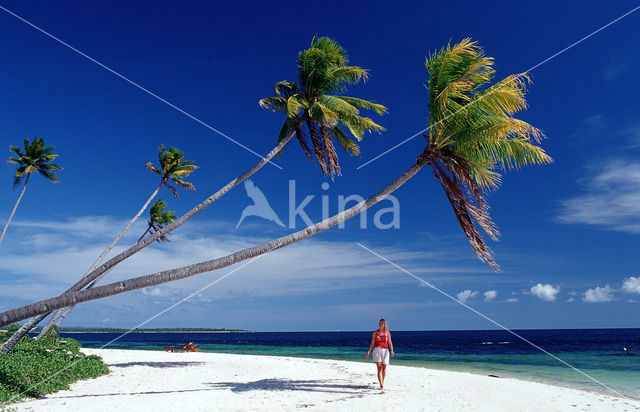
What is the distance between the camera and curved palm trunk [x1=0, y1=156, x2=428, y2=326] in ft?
17.9

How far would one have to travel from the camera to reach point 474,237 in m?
7.58

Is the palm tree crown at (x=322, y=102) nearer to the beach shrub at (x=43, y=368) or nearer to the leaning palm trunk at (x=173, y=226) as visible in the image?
the leaning palm trunk at (x=173, y=226)

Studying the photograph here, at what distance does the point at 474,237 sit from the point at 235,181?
601 cm

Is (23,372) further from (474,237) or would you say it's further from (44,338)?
(474,237)

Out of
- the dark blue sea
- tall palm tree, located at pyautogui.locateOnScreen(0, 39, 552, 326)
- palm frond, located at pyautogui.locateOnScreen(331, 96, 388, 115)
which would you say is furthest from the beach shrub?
the dark blue sea

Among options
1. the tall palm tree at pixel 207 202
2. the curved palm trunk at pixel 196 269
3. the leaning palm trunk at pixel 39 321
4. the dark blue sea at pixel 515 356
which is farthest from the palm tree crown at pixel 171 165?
the dark blue sea at pixel 515 356

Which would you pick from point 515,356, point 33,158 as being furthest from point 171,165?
point 515,356

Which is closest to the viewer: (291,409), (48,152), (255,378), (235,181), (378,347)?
(291,409)

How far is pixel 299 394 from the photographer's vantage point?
8953 millimetres

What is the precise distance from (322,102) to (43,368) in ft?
31.3

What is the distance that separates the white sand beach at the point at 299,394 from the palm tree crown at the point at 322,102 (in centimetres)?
561

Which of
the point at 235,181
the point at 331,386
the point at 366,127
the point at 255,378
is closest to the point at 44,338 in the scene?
the point at 255,378

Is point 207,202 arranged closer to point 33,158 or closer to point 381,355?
point 381,355

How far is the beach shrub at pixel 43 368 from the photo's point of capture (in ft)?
27.3
